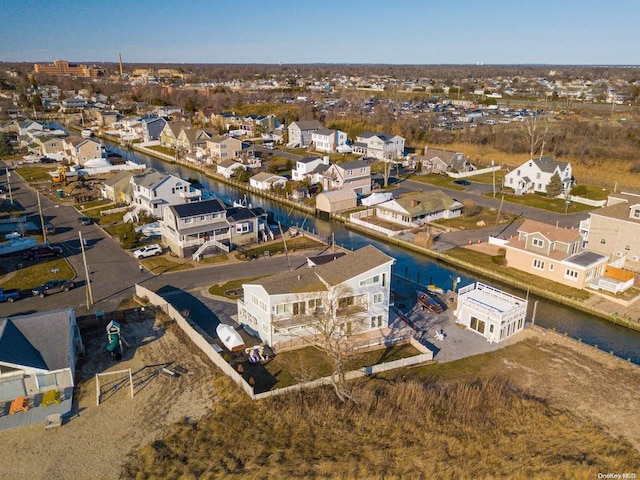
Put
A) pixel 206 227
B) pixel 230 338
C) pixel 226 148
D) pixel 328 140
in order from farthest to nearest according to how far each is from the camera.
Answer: pixel 328 140 < pixel 226 148 < pixel 206 227 < pixel 230 338

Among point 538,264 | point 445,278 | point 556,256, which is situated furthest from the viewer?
point 445,278

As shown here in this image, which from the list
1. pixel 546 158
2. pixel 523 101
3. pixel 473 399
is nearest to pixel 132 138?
pixel 546 158

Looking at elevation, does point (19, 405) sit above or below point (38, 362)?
below

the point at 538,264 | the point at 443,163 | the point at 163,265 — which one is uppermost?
the point at 443,163

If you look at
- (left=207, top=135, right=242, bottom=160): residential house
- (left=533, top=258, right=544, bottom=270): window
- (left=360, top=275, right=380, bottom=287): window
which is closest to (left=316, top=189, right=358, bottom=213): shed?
(left=533, top=258, right=544, bottom=270): window

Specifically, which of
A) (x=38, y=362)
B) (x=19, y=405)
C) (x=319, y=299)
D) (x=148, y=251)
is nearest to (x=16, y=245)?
(x=148, y=251)

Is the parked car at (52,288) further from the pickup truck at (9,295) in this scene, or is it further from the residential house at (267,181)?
the residential house at (267,181)

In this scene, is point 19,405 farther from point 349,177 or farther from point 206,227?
point 349,177

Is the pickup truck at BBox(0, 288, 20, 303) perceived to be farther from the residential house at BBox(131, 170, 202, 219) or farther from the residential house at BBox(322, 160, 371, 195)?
the residential house at BBox(322, 160, 371, 195)
